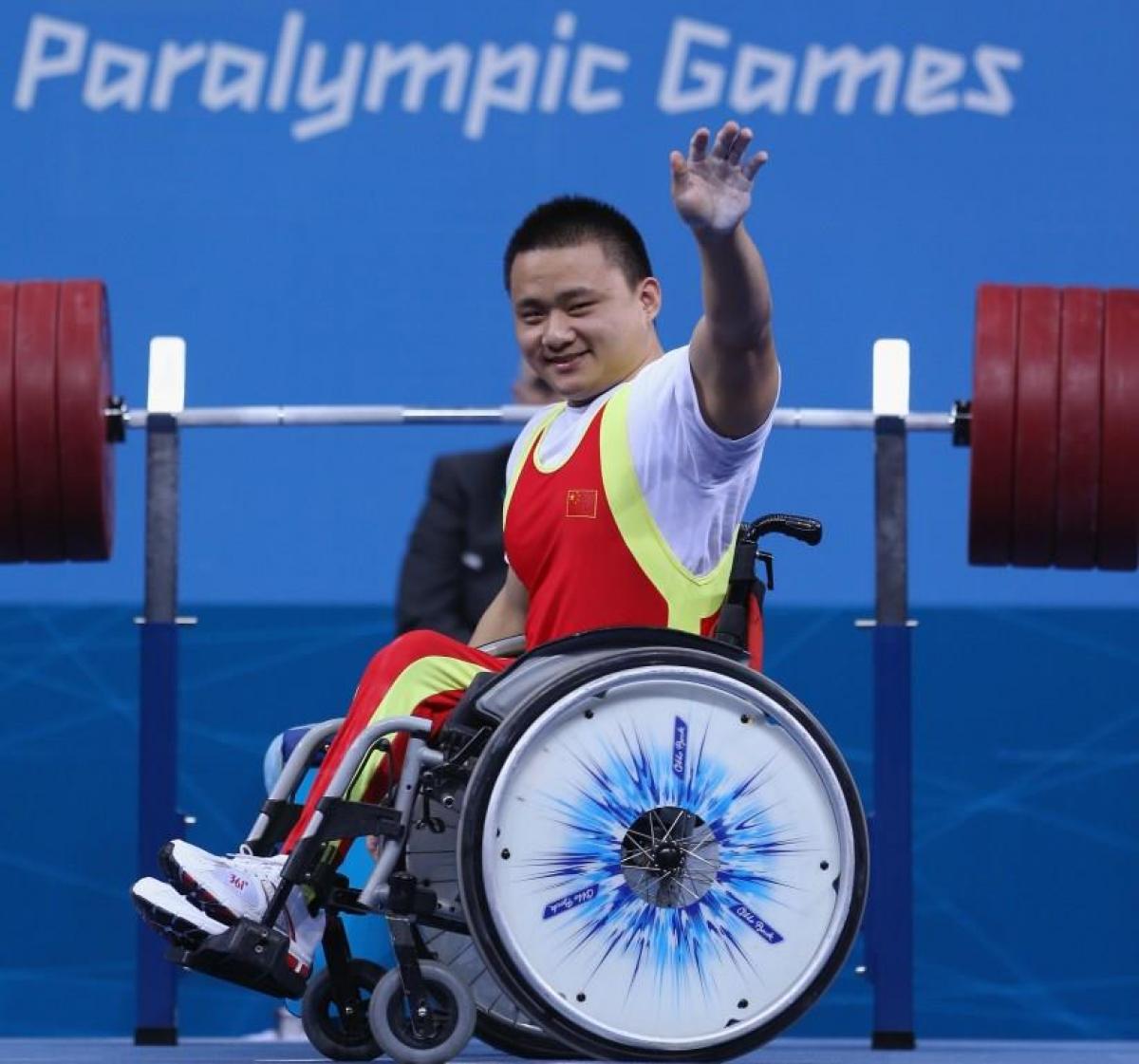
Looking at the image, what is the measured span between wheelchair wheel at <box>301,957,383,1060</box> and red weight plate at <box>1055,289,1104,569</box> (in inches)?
53.6

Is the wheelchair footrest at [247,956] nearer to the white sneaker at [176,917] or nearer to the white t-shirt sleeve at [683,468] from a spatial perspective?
the white sneaker at [176,917]

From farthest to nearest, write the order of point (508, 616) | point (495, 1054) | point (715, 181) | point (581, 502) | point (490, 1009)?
point (495, 1054), point (508, 616), point (490, 1009), point (581, 502), point (715, 181)

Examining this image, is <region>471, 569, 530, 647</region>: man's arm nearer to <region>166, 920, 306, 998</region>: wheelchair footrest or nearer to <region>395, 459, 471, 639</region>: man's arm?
<region>166, 920, 306, 998</region>: wheelchair footrest

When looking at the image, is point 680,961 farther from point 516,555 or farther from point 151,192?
point 151,192

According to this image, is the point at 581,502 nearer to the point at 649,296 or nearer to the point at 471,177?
the point at 649,296

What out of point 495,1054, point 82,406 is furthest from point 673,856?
point 82,406

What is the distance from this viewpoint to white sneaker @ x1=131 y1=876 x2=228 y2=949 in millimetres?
2703

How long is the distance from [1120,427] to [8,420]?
174 centimetres

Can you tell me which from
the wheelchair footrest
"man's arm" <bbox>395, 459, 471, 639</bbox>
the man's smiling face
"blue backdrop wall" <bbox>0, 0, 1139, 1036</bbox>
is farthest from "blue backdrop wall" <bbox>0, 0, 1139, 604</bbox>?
the wheelchair footrest

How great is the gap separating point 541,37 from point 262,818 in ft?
7.92

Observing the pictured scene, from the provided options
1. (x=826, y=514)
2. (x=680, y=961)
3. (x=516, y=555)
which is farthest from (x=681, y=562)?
(x=826, y=514)

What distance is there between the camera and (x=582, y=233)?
10.1 feet

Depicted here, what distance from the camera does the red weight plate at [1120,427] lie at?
3633 millimetres

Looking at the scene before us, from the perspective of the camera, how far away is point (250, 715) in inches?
188
